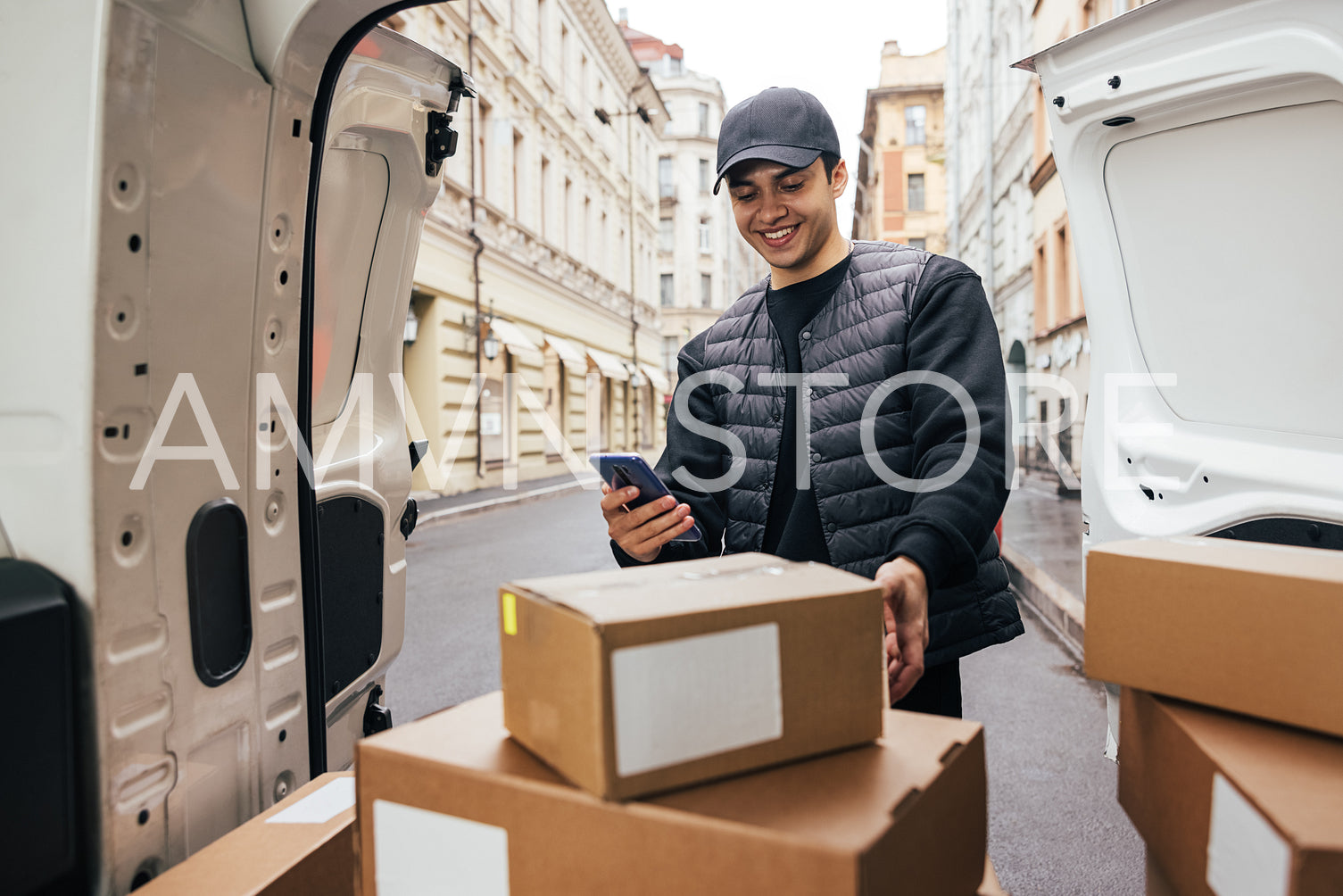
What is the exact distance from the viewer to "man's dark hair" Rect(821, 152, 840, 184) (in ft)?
6.35

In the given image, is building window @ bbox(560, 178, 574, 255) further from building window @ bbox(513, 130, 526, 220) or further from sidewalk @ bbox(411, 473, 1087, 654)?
sidewalk @ bbox(411, 473, 1087, 654)

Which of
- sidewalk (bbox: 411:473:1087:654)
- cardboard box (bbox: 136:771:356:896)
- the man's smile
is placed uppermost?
the man's smile

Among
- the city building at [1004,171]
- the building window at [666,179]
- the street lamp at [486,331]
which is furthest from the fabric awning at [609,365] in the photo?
the building window at [666,179]

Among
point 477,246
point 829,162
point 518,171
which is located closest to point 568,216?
point 518,171

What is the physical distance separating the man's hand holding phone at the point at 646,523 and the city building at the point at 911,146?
3621 cm

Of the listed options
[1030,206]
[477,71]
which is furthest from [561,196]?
[1030,206]

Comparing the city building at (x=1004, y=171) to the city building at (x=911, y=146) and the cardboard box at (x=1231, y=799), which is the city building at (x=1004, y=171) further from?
the cardboard box at (x=1231, y=799)

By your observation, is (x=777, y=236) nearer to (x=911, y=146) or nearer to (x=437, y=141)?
(x=437, y=141)

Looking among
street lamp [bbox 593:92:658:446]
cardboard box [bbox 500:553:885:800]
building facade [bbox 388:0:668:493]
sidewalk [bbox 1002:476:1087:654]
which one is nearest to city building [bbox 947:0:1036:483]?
sidewalk [bbox 1002:476:1087:654]

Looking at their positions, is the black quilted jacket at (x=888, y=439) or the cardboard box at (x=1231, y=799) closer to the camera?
the cardboard box at (x=1231, y=799)

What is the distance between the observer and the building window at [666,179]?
43344mm

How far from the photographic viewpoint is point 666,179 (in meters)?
43.8

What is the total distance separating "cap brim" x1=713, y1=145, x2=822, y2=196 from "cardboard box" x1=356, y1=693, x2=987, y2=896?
3.84 feet

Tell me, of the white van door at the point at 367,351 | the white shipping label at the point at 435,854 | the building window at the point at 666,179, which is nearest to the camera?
the white shipping label at the point at 435,854
